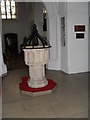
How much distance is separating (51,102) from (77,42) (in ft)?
10.9

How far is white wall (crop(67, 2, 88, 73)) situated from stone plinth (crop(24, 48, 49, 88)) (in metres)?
1.94

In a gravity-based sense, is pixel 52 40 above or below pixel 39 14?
below

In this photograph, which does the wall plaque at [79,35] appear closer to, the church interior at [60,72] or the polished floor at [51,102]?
the church interior at [60,72]

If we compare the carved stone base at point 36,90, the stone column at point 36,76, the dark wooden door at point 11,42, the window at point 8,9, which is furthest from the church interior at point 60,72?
the window at point 8,9

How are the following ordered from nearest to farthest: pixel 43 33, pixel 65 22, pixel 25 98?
pixel 25 98 → pixel 65 22 → pixel 43 33

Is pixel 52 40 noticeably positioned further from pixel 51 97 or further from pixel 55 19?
pixel 51 97

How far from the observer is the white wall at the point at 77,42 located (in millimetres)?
6250

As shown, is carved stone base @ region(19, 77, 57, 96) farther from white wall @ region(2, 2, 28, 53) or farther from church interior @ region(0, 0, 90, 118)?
white wall @ region(2, 2, 28, 53)

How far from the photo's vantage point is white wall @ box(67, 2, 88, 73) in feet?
20.5

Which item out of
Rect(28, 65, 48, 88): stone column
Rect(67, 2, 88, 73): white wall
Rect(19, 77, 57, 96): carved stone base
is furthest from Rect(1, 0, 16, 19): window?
Rect(19, 77, 57, 96): carved stone base

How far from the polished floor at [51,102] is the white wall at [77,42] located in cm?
130

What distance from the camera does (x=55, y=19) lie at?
7.05 metres

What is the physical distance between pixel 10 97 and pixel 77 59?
332 cm

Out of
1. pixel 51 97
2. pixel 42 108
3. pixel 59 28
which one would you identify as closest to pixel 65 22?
pixel 59 28
